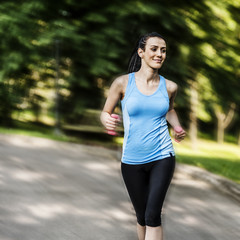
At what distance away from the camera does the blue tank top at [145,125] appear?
133 inches

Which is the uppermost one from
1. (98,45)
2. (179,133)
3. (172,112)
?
(98,45)

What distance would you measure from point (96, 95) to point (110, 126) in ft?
39.4

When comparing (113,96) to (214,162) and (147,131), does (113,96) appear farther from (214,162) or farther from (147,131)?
(214,162)

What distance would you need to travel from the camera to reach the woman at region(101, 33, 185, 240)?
339cm

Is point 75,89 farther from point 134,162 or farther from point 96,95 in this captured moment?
point 134,162

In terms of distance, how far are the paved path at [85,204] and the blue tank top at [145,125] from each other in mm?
1491

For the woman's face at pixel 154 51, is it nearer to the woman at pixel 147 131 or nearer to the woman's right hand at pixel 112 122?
the woman at pixel 147 131

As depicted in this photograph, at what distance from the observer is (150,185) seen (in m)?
3.46

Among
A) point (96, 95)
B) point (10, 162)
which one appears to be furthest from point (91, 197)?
point (96, 95)

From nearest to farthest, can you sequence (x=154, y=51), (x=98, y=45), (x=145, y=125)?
(x=145, y=125) < (x=154, y=51) < (x=98, y=45)

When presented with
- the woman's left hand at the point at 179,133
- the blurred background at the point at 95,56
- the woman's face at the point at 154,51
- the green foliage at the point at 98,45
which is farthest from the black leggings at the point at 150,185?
the green foliage at the point at 98,45

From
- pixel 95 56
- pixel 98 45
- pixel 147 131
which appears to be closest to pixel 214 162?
pixel 95 56

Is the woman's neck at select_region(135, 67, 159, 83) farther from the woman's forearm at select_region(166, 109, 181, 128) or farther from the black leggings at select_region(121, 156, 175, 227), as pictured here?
the black leggings at select_region(121, 156, 175, 227)

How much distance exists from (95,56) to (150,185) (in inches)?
415
